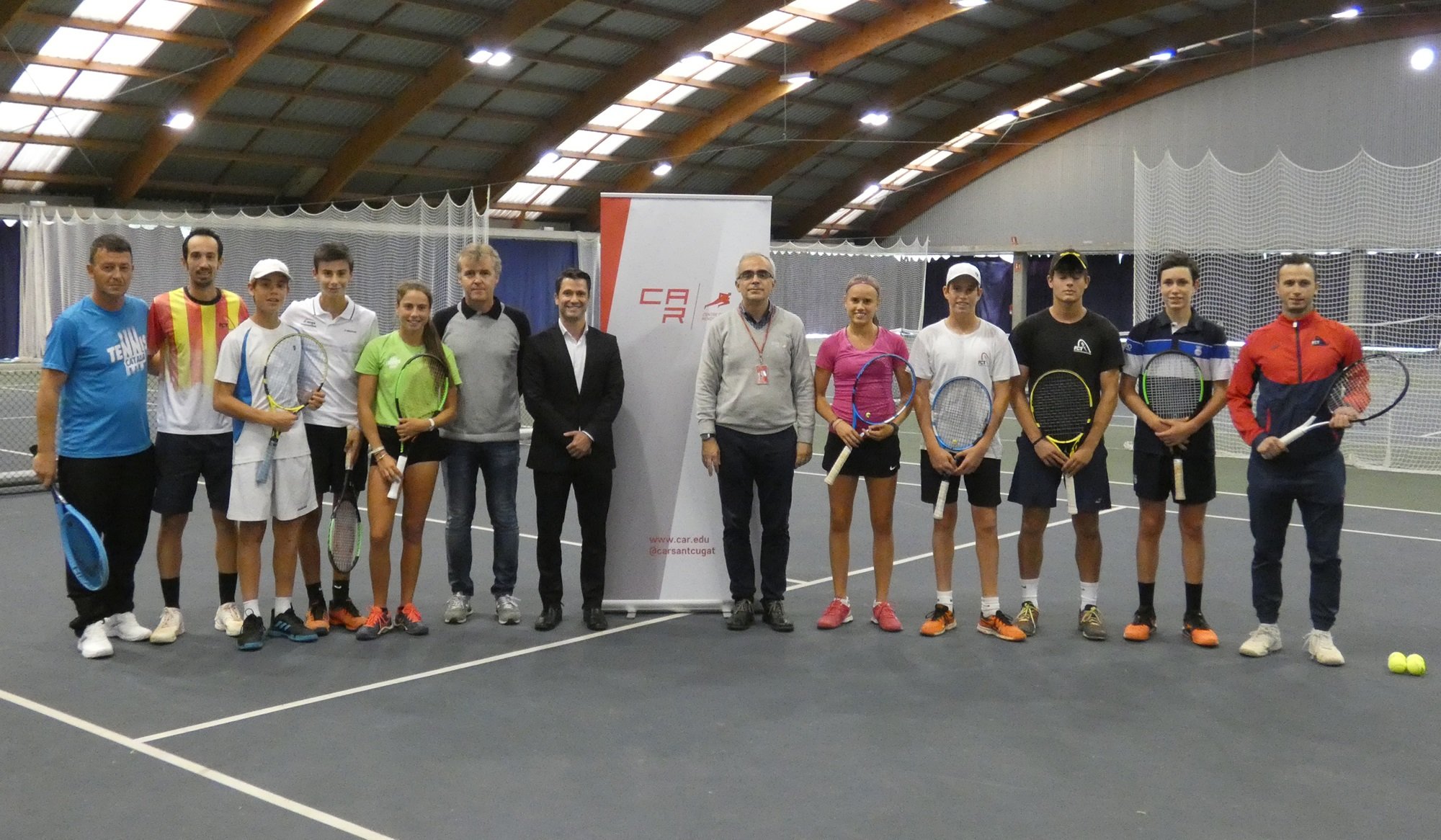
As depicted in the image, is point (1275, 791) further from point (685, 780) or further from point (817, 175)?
point (817, 175)

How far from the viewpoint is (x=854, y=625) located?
19.5ft

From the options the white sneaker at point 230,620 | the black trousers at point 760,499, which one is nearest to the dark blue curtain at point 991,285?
the black trousers at point 760,499

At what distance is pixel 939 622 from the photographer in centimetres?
577

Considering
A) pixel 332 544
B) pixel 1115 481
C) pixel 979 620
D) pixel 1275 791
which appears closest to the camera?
pixel 1275 791

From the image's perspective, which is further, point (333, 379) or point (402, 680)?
point (333, 379)

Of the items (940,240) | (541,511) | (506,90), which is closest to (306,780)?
(541,511)

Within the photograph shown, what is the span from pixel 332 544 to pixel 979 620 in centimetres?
291

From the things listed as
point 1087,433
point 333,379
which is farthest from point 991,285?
point 333,379

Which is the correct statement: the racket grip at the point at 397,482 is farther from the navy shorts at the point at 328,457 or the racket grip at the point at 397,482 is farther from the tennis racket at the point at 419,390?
the navy shorts at the point at 328,457

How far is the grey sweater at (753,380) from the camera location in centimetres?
577

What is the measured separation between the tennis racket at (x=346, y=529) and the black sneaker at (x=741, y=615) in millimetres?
1710

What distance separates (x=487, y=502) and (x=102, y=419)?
166 centimetres

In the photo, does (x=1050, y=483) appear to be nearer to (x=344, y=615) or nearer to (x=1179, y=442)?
(x=1179, y=442)

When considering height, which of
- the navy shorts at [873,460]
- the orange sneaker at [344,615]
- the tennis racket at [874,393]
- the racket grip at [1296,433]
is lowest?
the orange sneaker at [344,615]
